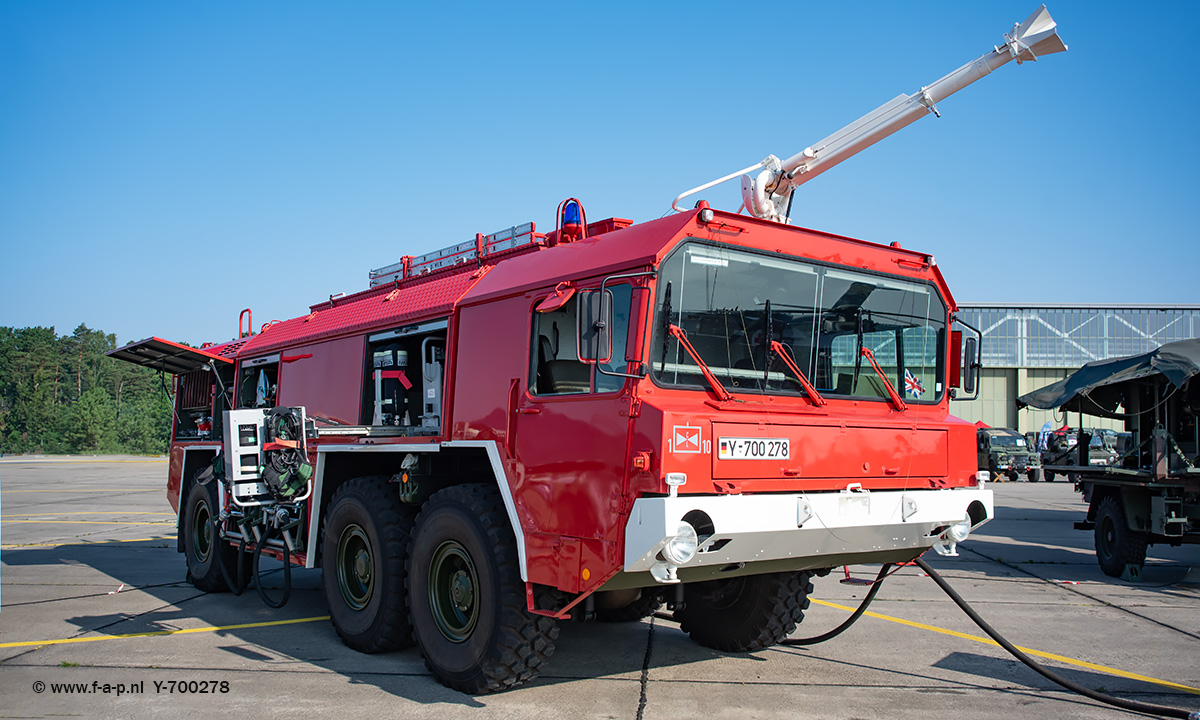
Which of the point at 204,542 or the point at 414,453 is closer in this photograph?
the point at 414,453

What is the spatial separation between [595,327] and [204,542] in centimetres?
734

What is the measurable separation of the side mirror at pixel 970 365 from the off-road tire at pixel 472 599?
3.39 m

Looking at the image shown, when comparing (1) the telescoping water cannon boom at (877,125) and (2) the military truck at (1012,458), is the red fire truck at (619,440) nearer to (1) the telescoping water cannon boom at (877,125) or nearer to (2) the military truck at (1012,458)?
(1) the telescoping water cannon boom at (877,125)

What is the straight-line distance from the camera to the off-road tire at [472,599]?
5.12m

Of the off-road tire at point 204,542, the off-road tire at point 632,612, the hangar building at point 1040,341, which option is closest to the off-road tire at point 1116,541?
the off-road tire at point 632,612

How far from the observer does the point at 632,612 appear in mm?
7523

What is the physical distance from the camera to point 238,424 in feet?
25.7

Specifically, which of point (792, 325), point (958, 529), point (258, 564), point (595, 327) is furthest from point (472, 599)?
point (258, 564)

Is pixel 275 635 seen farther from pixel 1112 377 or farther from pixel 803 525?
pixel 1112 377

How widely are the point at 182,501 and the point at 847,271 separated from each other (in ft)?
27.7

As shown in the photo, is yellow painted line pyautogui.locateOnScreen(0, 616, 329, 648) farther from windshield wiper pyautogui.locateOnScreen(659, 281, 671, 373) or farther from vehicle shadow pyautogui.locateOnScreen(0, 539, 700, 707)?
windshield wiper pyautogui.locateOnScreen(659, 281, 671, 373)

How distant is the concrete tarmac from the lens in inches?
208

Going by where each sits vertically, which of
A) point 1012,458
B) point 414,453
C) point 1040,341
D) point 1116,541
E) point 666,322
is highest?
point 1040,341

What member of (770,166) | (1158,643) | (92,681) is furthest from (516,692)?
(770,166)
